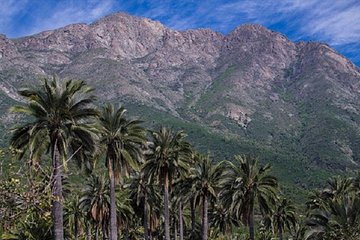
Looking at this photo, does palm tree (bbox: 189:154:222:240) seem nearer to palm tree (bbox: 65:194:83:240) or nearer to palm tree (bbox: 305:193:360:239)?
palm tree (bbox: 305:193:360:239)

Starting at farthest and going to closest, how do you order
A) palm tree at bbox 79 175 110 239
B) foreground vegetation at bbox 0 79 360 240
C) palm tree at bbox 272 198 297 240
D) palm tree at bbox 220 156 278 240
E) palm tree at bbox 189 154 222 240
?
1. palm tree at bbox 272 198 297 240
2. palm tree at bbox 79 175 110 239
3. palm tree at bbox 189 154 222 240
4. palm tree at bbox 220 156 278 240
5. foreground vegetation at bbox 0 79 360 240

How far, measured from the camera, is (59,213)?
28469 millimetres

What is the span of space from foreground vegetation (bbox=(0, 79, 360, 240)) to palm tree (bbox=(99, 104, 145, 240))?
85 millimetres

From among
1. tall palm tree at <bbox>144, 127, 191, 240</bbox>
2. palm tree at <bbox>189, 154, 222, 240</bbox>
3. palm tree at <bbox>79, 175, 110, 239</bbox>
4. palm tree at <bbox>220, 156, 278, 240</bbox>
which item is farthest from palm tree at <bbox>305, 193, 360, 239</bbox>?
palm tree at <bbox>79, 175, 110, 239</bbox>

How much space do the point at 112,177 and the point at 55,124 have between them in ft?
38.3

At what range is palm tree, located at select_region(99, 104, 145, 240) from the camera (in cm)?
3832

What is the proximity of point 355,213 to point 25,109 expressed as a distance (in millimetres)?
23144

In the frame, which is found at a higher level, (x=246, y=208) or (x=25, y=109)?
(x=25, y=109)

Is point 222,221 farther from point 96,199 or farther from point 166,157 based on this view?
point 166,157

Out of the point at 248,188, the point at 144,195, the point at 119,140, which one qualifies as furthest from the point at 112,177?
the point at 144,195

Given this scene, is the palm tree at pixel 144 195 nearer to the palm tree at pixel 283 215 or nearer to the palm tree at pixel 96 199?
the palm tree at pixel 96 199

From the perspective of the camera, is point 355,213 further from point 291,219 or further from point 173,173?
point 291,219

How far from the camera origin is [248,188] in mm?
45094

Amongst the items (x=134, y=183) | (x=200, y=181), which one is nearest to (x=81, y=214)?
(x=134, y=183)
